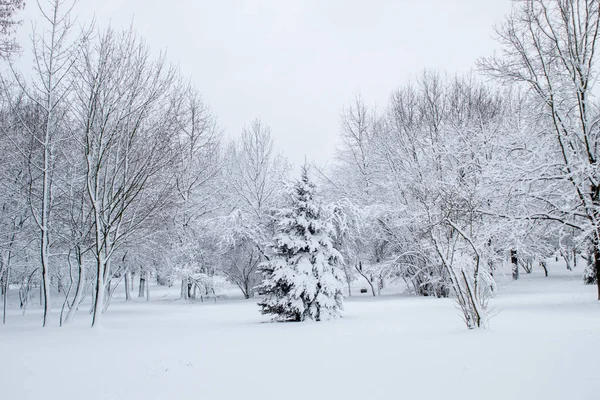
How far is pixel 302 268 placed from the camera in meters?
12.7

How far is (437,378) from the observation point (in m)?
4.94

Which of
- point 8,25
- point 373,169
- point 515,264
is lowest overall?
point 515,264

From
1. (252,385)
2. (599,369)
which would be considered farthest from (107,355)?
(599,369)

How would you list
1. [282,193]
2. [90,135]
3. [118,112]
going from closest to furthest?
[90,135]
[118,112]
[282,193]

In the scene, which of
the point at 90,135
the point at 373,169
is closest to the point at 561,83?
the point at 373,169

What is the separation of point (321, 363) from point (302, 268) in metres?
6.62

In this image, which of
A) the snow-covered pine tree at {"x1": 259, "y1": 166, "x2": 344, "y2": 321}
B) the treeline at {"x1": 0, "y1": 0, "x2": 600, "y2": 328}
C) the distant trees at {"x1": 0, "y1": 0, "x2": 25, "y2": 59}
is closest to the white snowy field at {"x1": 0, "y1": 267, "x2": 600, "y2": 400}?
the treeline at {"x1": 0, "y1": 0, "x2": 600, "y2": 328}

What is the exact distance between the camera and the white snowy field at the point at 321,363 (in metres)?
4.62

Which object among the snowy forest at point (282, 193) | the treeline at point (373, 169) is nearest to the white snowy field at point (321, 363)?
the snowy forest at point (282, 193)

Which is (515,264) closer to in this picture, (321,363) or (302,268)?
(302,268)

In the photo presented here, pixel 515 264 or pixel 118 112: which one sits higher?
pixel 118 112

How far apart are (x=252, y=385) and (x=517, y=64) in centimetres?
1273

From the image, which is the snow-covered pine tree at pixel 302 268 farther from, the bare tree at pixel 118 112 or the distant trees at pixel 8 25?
the distant trees at pixel 8 25

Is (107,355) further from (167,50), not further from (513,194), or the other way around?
(513,194)
